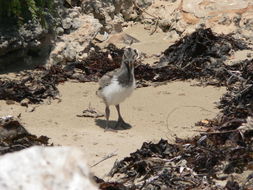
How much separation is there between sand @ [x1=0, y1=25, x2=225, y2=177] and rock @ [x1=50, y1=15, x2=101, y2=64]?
1.31m

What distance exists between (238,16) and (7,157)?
12.2 m

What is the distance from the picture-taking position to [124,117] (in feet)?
33.6

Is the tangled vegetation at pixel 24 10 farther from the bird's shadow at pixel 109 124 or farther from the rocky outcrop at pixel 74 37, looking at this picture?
the bird's shadow at pixel 109 124

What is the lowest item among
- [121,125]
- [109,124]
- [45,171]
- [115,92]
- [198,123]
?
[109,124]

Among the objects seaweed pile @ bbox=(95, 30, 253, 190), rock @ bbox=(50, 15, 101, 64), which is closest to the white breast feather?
seaweed pile @ bbox=(95, 30, 253, 190)

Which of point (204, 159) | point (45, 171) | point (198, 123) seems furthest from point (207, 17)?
point (45, 171)

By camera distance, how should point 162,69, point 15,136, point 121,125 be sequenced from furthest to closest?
point 162,69
point 121,125
point 15,136

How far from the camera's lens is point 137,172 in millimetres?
7148

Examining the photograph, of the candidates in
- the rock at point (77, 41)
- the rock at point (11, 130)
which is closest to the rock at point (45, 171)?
the rock at point (11, 130)

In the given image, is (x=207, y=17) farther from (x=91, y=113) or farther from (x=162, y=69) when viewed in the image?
(x=91, y=113)

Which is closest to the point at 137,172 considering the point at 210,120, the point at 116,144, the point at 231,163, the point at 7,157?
the point at 231,163

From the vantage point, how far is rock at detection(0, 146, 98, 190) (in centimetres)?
285

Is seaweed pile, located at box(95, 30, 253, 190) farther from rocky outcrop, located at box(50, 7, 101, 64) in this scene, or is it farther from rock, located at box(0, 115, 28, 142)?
rocky outcrop, located at box(50, 7, 101, 64)

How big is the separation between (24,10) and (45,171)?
10461 mm
